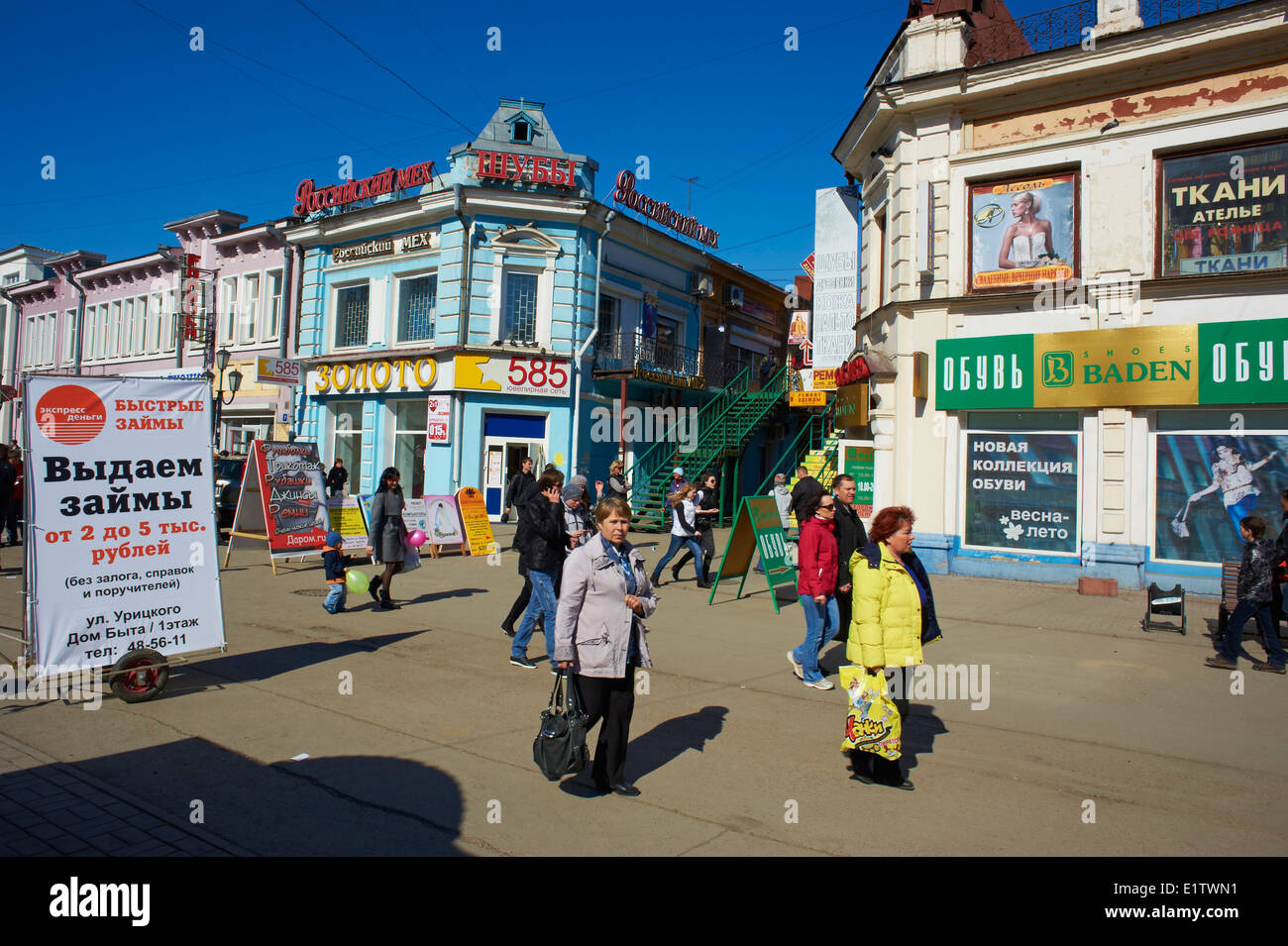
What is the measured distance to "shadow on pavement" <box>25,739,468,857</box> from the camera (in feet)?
13.2

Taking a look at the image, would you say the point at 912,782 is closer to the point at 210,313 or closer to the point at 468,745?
the point at 468,745

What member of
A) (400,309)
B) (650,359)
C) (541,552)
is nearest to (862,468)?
(541,552)

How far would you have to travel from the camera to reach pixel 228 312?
28.7m

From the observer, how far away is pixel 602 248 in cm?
2367

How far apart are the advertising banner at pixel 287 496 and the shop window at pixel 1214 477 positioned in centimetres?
1338

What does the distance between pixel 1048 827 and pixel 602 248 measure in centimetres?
2113

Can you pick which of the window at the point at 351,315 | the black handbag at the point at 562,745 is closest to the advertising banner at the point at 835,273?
the window at the point at 351,315

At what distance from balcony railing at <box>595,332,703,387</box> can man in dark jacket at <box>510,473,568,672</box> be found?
14893 mm

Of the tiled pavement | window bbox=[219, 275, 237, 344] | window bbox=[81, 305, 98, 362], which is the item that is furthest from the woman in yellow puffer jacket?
window bbox=[81, 305, 98, 362]

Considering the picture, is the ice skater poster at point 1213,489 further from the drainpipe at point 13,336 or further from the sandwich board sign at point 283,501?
the drainpipe at point 13,336

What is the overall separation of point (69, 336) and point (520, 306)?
2511 cm

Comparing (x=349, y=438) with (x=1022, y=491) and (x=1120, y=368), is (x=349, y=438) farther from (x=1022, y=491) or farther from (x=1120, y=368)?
(x=1120, y=368)

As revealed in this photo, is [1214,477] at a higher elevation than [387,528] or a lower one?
higher
